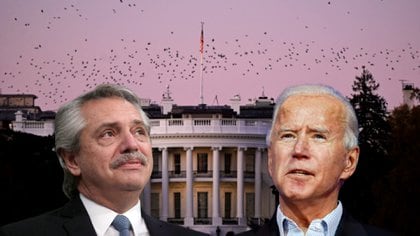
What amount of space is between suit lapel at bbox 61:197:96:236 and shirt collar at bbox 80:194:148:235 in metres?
0.02

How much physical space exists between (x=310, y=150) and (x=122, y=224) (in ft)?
3.01

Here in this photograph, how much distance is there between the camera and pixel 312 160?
6.22 m

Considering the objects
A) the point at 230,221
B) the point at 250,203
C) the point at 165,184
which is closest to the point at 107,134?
the point at 230,221

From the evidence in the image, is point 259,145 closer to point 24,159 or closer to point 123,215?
point 24,159

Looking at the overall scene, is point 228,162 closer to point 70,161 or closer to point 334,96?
point 70,161

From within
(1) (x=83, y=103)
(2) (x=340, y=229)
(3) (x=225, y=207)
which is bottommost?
(3) (x=225, y=207)

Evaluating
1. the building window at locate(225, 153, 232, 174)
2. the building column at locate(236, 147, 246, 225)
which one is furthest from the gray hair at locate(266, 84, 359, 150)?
the building window at locate(225, 153, 232, 174)

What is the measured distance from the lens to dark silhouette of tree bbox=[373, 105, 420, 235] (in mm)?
36803

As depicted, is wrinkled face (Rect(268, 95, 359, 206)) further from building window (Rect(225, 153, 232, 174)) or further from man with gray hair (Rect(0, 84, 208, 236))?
building window (Rect(225, 153, 232, 174))

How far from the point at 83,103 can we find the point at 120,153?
0.37 m

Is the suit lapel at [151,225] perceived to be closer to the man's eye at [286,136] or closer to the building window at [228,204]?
the man's eye at [286,136]

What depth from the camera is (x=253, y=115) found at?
82.2 metres

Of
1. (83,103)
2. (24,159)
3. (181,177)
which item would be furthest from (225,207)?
(83,103)

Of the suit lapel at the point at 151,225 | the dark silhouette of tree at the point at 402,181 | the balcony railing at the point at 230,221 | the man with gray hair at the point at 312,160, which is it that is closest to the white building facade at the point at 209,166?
the balcony railing at the point at 230,221
